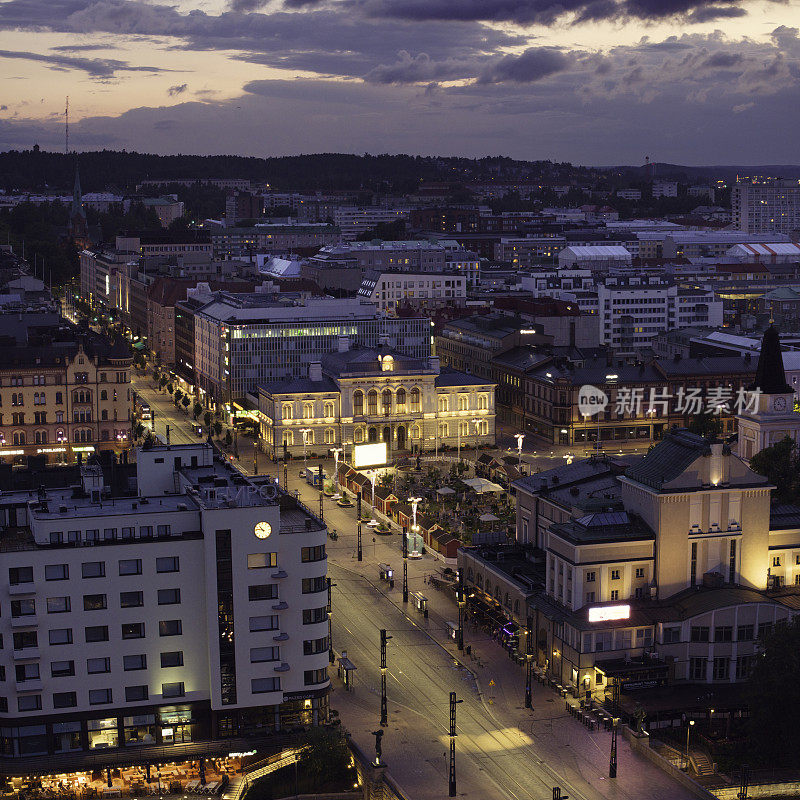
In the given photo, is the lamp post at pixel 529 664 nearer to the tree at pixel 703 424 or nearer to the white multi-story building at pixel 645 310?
the tree at pixel 703 424

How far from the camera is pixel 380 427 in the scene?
122625mm

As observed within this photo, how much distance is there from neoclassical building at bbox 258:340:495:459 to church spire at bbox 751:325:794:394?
28.0 meters

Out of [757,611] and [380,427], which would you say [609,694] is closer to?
[757,611]

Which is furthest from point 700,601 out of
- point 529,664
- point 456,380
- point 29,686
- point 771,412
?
point 456,380

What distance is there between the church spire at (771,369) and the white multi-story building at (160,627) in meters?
54.1

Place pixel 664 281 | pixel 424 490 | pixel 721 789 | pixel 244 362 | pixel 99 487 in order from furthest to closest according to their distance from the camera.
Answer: pixel 664 281 → pixel 244 362 → pixel 424 490 → pixel 99 487 → pixel 721 789

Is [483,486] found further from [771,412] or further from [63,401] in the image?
[63,401]

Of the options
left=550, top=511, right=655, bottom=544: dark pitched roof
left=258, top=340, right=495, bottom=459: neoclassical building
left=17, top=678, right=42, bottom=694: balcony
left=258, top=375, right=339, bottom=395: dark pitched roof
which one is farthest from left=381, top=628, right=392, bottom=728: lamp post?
left=258, top=375, right=339, bottom=395: dark pitched roof

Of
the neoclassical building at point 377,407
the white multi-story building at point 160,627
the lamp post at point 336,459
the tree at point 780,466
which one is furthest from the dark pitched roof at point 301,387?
the white multi-story building at point 160,627

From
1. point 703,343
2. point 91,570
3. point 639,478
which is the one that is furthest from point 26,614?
point 703,343

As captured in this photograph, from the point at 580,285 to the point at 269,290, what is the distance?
1770 inches

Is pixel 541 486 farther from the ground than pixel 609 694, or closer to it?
farther from the ground

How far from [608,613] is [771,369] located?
4297cm

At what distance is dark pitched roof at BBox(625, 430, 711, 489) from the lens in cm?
7025
